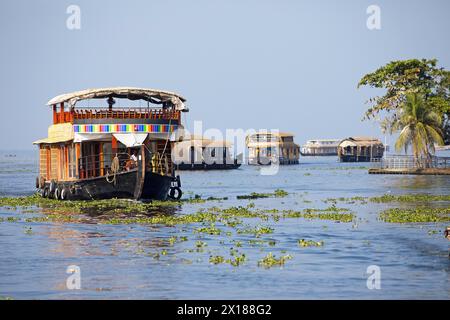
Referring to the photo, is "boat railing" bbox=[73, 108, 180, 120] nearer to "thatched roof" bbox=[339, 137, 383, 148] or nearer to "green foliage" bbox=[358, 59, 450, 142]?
"green foliage" bbox=[358, 59, 450, 142]

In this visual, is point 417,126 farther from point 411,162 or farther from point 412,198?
point 412,198

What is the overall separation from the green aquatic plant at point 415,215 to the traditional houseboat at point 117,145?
11.2 meters

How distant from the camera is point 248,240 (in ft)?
98.7

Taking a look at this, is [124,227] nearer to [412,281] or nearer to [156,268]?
[156,268]

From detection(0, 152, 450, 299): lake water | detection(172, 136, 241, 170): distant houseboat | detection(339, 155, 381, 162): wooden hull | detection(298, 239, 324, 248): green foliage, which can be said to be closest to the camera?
detection(0, 152, 450, 299): lake water

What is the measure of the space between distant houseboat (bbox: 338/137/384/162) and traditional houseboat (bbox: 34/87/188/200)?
108 metres

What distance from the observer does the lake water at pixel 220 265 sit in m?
21.6

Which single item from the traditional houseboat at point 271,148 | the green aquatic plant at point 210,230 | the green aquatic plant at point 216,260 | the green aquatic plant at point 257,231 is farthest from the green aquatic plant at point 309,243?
the traditional houseboat at point 271,148

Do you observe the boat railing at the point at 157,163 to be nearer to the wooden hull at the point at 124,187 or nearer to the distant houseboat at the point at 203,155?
the wooden hull at the point at 124,187

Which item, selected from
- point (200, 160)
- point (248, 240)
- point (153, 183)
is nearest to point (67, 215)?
point (153, 183)

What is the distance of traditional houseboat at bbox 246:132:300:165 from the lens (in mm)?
139625

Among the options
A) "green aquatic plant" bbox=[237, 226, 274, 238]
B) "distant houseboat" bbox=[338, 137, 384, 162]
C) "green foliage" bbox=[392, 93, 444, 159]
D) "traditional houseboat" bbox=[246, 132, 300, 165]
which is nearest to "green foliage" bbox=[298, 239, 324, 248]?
"green aquatic plant" bbox=[237, 226, 274, 238]

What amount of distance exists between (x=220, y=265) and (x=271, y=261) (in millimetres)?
1437
